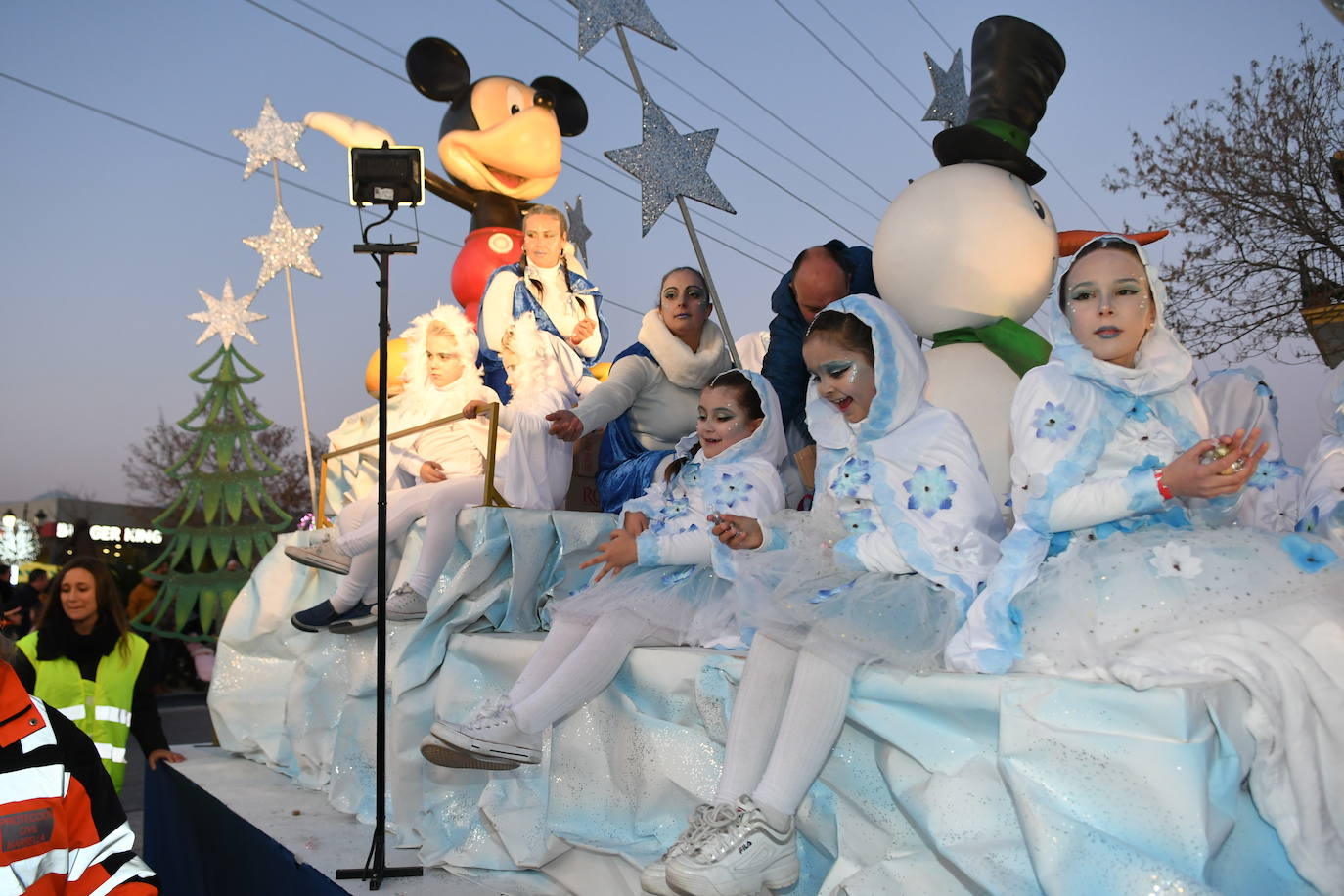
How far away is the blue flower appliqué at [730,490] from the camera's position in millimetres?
2988

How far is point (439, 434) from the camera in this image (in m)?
4.52

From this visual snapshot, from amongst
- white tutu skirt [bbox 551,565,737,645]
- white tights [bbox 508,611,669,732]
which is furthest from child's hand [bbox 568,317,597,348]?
white tights [bbox 508,611,669,732]

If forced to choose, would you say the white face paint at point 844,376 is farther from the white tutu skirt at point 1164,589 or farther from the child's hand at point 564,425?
the child's hand at point 564,425

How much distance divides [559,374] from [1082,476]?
2445mm

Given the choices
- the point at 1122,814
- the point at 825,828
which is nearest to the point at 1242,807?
the point at 1122,814

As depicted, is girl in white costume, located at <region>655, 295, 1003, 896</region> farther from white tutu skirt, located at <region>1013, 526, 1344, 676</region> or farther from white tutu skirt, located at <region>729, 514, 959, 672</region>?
white tutu skirt, located at <region>1013, 526, 1344, 676</region>

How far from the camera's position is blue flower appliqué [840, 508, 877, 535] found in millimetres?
2579

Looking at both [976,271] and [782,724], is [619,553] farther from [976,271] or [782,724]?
[976,271]

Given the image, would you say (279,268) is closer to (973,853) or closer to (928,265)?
(928,265)

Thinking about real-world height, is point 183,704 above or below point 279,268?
below

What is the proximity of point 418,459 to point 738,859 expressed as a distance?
2.69 metres

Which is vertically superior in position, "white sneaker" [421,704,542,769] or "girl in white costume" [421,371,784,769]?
"girl in white costume" [421,371,784,769]

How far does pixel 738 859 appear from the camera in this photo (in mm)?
2129

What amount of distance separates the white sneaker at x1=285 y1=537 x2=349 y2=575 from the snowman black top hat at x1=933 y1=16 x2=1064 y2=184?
8.65ft
